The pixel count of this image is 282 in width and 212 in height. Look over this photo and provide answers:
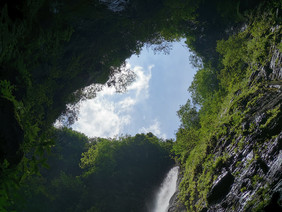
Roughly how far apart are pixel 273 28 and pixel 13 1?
10.3m

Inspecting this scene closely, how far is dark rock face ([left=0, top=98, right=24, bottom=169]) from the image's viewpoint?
17.1 ft

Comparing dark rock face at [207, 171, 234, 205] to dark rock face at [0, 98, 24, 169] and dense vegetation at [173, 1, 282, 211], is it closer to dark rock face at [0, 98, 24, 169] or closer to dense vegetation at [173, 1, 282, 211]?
dense vegetation at [173, 1, 282, 211]

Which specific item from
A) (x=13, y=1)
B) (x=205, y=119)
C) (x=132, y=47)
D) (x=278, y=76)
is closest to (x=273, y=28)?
(x=278, y=76)

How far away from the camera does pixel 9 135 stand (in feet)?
17.5

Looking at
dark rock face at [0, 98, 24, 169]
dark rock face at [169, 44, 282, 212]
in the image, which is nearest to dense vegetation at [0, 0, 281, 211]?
dark rock face at [0, 98, 24, 169]

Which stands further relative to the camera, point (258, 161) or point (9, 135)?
point (258, 161)

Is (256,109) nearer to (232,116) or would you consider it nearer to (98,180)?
(232,116)

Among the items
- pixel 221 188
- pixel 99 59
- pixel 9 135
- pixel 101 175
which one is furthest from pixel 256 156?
pixel 101 175

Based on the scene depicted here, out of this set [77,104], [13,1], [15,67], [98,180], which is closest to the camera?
[13,1]

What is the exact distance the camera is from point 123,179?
29.1 m

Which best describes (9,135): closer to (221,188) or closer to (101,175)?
(221,188)

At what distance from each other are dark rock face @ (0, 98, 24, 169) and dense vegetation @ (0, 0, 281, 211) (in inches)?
0.9

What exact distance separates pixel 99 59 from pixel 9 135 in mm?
9198

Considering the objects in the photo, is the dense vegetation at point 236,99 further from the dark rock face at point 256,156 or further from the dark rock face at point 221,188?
the dark rock face at point 221,188
